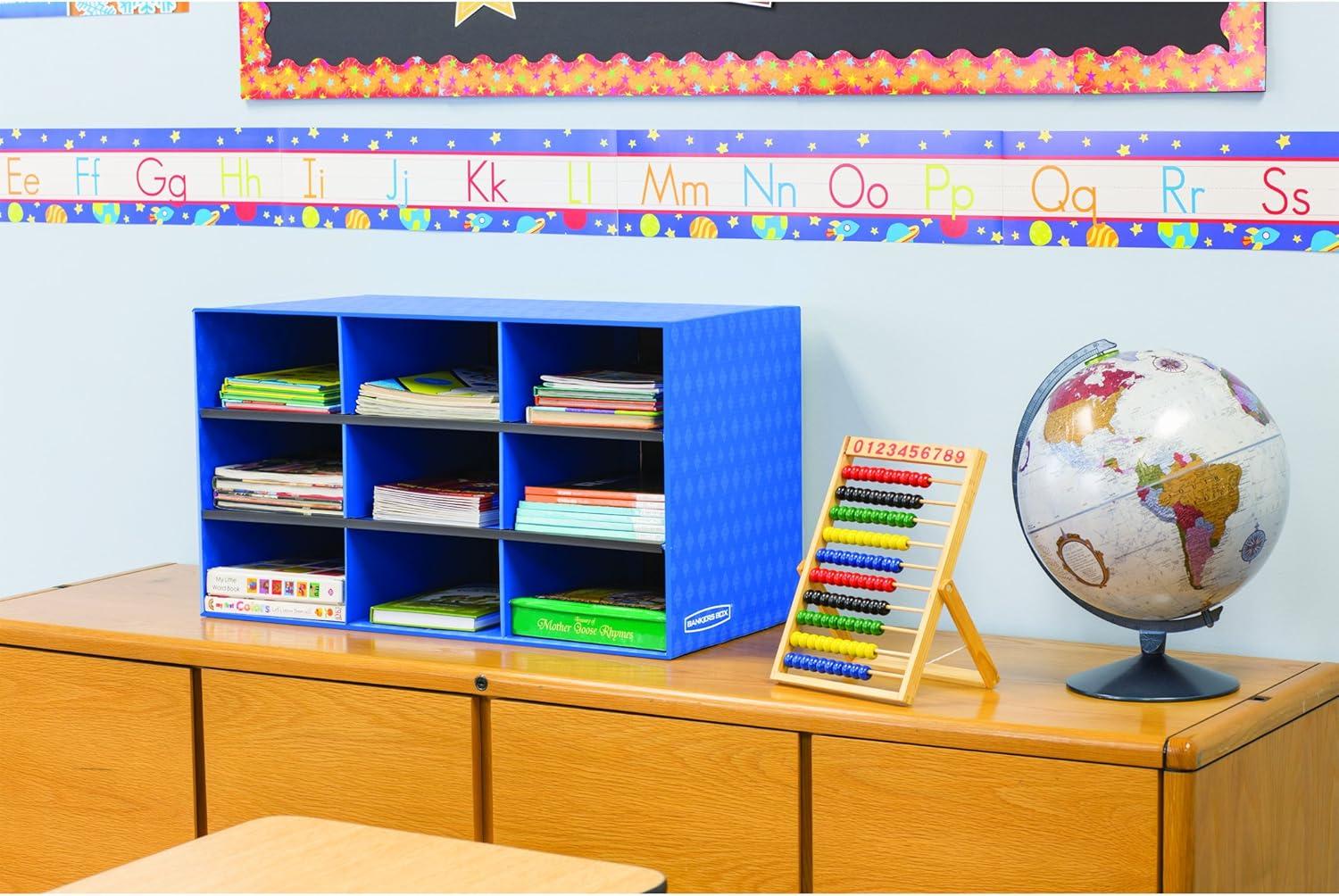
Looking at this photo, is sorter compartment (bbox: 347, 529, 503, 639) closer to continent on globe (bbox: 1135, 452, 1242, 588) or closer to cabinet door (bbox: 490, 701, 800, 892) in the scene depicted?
cabinet door (bbox: 490, 701, 800, 892)

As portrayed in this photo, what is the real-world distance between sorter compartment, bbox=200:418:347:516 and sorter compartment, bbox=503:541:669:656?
16.3 inches

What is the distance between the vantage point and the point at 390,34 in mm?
3244

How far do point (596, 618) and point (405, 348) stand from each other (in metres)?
0.59

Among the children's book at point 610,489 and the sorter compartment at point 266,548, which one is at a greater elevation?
the children's book at point 610,489

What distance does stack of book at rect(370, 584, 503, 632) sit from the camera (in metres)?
2.90

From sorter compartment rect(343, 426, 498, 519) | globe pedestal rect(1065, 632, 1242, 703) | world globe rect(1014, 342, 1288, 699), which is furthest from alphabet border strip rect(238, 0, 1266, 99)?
globe pedestal rect(1065, 632, 1242, 703)

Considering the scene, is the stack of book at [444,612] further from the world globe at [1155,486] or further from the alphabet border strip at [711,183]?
the world globe at [1155,486]

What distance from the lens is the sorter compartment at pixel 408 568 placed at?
9.75 ft

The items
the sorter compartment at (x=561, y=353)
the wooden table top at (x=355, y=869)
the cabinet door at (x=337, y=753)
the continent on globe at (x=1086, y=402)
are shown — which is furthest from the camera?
the sorter compartment at (x=561, y=353)

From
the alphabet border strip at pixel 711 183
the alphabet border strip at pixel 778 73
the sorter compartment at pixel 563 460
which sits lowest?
the sorter compartment at pixel 563 460

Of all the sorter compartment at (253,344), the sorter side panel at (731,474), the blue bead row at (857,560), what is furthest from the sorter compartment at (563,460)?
the sorter compartment at (253,344)

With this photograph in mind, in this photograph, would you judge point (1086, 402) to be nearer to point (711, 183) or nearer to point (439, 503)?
point (711, 183)

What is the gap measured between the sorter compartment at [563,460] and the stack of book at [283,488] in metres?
0.31

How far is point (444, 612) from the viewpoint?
2.92 metres
